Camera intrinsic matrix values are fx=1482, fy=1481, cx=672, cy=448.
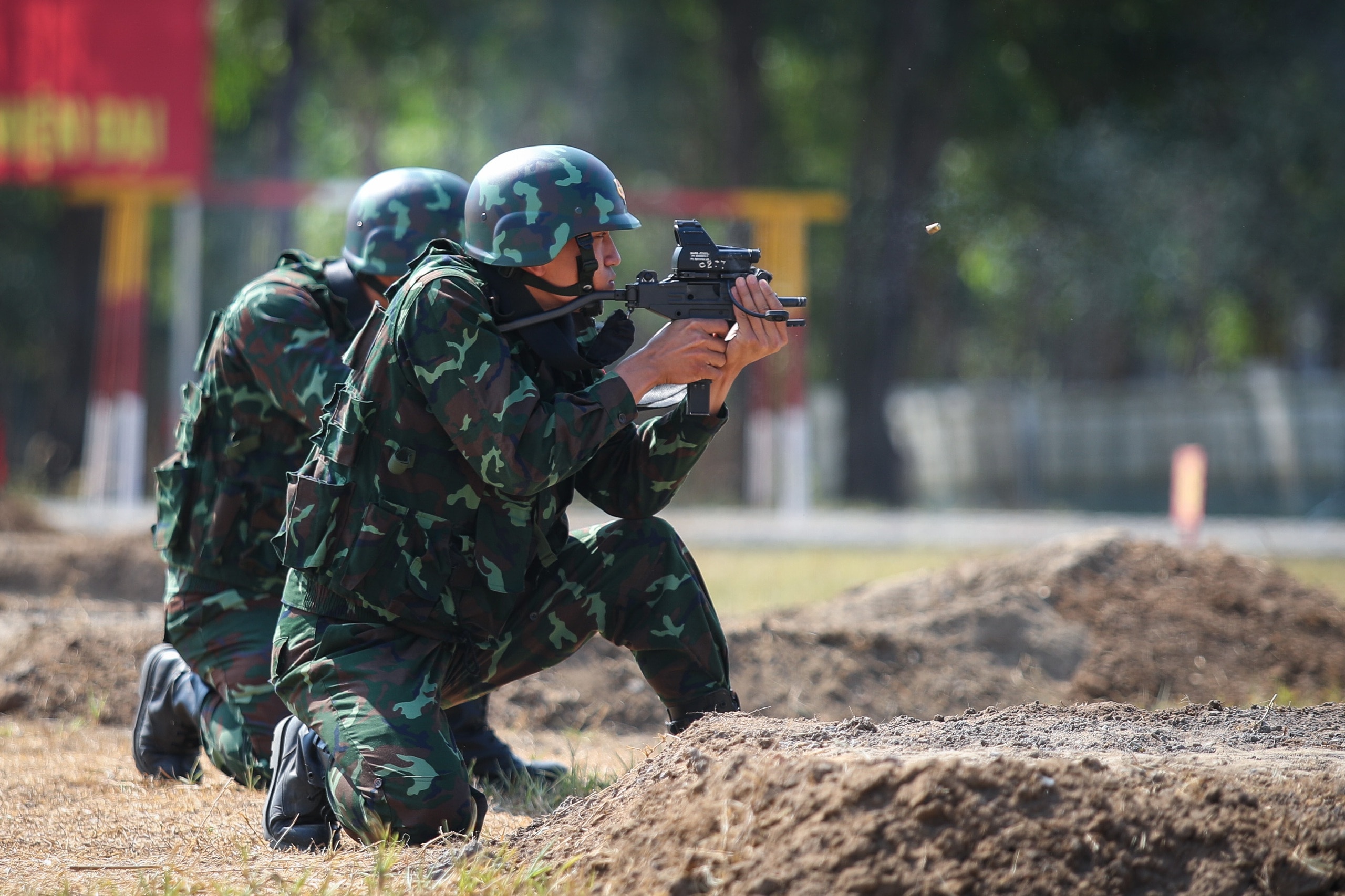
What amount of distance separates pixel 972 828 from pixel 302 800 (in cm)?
161

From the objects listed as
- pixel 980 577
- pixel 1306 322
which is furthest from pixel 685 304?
pixel 1306 322

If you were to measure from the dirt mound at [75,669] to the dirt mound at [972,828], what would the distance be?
3116 mm

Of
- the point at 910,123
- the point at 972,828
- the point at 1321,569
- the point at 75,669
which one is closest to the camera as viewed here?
the point at 972,828

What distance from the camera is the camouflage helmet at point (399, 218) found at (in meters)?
4.34

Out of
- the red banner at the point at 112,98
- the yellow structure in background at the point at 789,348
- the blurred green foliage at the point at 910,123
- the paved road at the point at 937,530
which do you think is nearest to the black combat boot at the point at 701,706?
the paved road at the point at 937,530

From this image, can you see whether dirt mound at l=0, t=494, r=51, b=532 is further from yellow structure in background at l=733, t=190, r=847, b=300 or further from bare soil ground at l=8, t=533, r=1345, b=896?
yellow structure in background at l=733, t=190, r=847, b=300

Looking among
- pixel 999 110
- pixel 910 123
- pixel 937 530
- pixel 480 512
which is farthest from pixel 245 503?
pixel 999 110

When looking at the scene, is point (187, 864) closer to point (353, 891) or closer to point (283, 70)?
point (353, 891)

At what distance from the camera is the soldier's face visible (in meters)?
3.57

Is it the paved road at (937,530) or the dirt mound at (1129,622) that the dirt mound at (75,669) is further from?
the paved road at (937,530)

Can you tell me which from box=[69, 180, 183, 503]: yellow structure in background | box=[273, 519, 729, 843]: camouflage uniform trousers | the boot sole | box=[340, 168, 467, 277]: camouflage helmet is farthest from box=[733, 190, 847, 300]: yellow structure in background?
box=[273, 519, 729, 843]: camouflage uniform trousers

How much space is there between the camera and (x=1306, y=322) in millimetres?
27672

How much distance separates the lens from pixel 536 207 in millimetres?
3518

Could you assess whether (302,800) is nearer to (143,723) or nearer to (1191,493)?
(143,723)
